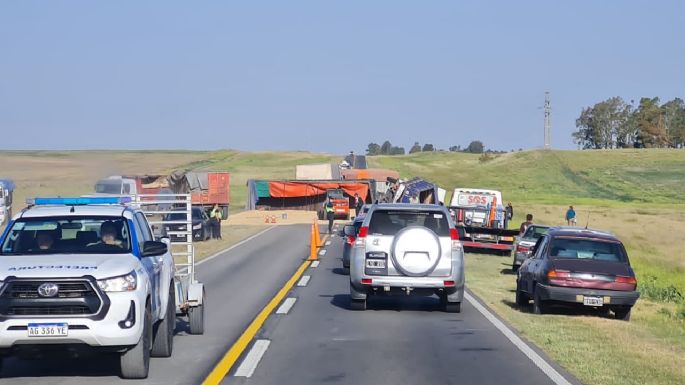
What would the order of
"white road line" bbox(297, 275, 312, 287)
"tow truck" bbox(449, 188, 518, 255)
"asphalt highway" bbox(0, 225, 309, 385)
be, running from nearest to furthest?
"asphalt highway" bbox(0, 225, 309, 385) < "white road line" bbox(297, 275, 312, 287) < "tow truck" bbox(449, 188, 518, 255)

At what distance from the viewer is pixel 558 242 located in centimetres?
1814

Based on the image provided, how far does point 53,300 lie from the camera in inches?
364

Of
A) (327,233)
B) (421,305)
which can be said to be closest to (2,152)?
(327,233)

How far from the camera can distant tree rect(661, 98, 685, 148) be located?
168m

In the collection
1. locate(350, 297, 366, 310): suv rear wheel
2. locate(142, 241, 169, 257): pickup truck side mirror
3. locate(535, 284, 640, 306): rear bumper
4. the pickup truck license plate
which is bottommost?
locate(350, 297, 366, 310): suv rear wheel

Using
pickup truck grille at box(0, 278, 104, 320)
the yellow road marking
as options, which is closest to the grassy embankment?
the yellow road marking

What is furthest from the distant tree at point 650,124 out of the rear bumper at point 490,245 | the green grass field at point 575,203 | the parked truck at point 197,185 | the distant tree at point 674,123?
the rear bumper at point 490,245

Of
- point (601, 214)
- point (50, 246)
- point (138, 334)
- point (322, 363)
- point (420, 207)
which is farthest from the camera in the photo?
point (601, 214)

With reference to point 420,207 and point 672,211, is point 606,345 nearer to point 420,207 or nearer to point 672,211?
point 420,207

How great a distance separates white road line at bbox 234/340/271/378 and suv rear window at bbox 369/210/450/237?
169 inches

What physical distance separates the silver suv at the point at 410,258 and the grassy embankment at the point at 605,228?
52.0 inches

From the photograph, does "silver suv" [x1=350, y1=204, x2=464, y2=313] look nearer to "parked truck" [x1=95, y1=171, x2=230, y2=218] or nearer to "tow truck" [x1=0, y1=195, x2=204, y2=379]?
"tow truck" [x1=0, y1=195, x2=204, y2=379]

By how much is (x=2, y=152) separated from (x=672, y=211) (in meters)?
54.6

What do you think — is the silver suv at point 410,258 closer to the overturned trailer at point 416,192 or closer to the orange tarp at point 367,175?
the overturned trailer at point 416,192
